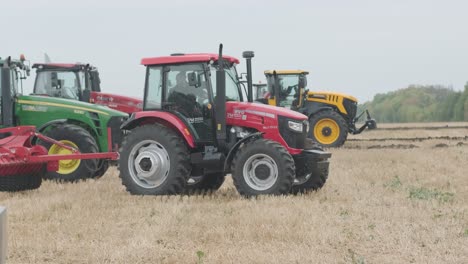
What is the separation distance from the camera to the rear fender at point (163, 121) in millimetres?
10992

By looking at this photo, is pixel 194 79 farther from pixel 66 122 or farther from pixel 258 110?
pixel 66 122

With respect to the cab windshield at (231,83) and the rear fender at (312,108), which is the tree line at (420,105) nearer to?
the rear fender at (312,108)

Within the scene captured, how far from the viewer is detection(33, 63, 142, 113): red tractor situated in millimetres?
16891

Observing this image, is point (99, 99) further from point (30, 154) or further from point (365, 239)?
point (365, 239)

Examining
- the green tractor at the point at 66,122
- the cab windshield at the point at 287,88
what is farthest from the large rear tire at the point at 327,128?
the green tractor at the point at 66,122

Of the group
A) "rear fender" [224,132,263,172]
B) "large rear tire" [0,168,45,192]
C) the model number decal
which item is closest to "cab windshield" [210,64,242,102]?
"rear fender" [224,132,263,172]

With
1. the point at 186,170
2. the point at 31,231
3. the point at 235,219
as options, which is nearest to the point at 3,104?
the point at 186,170

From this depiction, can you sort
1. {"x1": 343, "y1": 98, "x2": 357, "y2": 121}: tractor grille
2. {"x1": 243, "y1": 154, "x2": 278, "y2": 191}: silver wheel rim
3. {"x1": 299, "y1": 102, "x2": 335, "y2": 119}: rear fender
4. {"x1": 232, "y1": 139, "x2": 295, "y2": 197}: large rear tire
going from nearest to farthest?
{"x1": 232, "y1": 139, "x2": 295, "y2": 197}: large rear tire
{"x1": 243, "y1": 154, "x2": 278, "y2": 191}: silver wheel rim
{"x1": 299, "y1": 102, "x2": 335, "y2": 119}: rear fender
{"x1": 343, "y1": 98, "x2": 357, "y2": 121}: tractor grille

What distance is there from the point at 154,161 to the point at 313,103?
41.8 feet

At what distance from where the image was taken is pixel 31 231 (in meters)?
8.23

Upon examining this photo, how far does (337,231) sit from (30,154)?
6.06 meters

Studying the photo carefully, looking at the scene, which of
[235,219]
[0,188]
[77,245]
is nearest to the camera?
[77,245]

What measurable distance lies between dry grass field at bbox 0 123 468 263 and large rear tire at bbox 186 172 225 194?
23 centimetres

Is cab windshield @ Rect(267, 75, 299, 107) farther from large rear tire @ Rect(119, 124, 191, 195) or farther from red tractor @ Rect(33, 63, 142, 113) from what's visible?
large rear tire @ Rect(119, 124, 191, 195)
